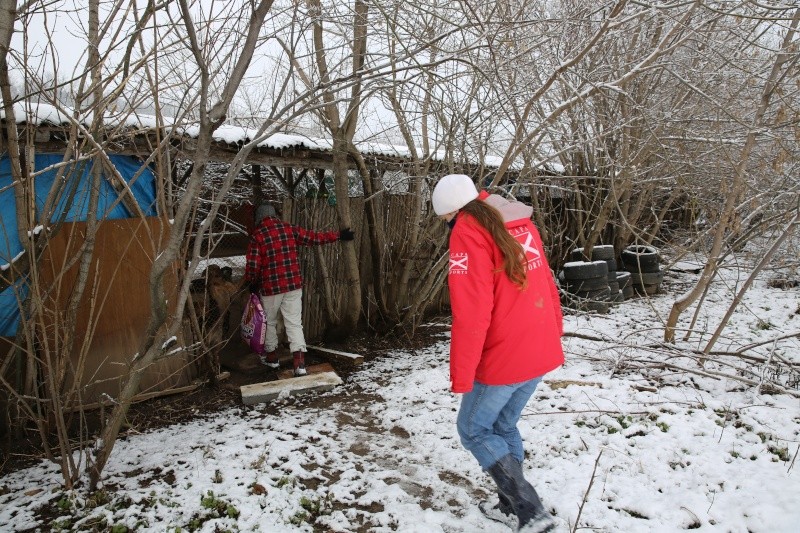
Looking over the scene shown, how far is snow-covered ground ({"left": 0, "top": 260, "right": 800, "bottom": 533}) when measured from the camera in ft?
9.05

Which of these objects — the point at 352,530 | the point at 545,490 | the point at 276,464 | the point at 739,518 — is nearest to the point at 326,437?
the point at 276,464

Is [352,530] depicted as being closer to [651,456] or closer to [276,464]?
[276,464]

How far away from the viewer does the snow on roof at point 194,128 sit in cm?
327

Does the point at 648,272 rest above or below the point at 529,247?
below

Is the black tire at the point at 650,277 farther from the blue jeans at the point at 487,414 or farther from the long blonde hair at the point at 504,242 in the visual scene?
the long blonde hair at the point at 504,242

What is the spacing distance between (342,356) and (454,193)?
394cm

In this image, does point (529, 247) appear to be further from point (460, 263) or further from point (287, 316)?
point (287, 316)

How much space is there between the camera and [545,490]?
9.71 feet

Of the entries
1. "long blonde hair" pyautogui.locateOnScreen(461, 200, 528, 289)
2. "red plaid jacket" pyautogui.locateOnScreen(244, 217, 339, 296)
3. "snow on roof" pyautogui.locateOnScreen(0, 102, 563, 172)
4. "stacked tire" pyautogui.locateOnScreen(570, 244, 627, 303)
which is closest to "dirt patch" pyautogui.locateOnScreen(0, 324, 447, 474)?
"red plaid jacket" pyautogui.locateOnScreen(244, 217, 339, 296)

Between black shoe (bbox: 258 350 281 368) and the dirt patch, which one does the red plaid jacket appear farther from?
the dirt patch

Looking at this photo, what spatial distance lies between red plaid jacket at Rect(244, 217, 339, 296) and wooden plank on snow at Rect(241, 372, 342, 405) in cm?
102

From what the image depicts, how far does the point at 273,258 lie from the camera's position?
17.8ft

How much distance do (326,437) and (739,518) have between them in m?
2.74

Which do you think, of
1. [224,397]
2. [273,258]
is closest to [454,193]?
[273,258]
